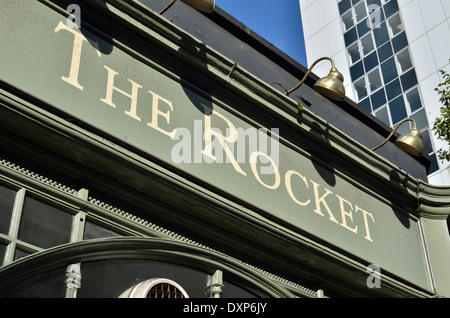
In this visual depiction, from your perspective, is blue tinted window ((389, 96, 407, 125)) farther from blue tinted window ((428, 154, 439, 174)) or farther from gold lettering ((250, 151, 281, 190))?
gold lettering ((250, 151, 281, 190))

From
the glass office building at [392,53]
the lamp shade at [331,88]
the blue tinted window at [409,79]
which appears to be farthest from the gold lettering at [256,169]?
the blue tinted window at [409,79]

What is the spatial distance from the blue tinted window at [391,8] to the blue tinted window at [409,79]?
15.4 ft

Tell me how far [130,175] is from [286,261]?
2.38 m

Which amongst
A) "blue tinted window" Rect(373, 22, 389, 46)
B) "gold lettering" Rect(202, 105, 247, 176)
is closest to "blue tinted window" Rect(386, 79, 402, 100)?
"blue tinted window" Rect(373, 22, 389, 46)

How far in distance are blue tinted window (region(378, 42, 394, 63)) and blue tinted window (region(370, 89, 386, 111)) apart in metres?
2.02

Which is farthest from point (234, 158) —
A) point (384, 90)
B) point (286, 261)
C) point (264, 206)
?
point (384, 90)

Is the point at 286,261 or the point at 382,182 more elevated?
the point at 382,182

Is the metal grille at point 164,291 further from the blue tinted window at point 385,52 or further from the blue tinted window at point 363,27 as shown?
the blue tinted window at point 363,27

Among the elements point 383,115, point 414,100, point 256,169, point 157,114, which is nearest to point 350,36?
point 383,115

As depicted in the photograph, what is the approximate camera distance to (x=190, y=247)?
7.24 m

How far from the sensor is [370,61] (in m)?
39.3

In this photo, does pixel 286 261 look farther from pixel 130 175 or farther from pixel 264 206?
pixel 130 175

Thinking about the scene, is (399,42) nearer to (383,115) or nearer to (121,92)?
(383,115)
